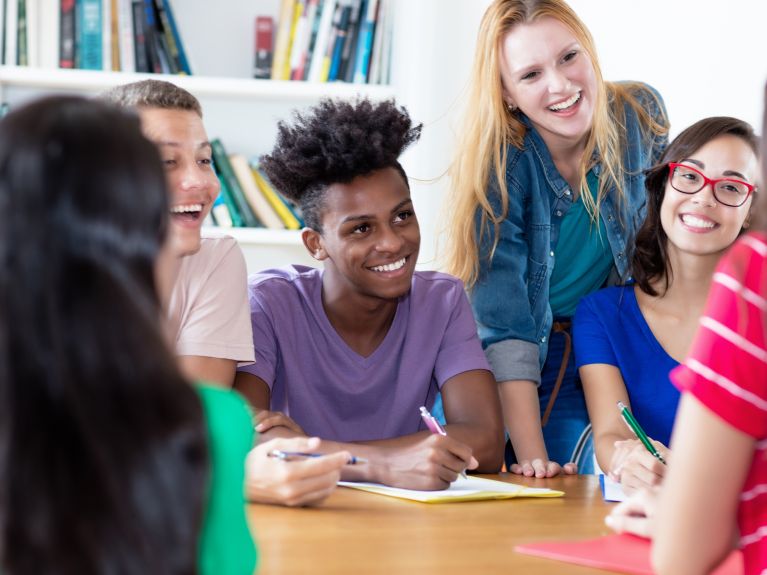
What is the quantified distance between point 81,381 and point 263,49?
2713 mm

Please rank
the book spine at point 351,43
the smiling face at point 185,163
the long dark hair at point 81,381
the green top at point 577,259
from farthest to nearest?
the book spine at point 351,43 < the green top at point 577,259 < the smiling face at point 185,163 < the long dark hair at point 81,381

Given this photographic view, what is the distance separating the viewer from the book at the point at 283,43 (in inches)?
126

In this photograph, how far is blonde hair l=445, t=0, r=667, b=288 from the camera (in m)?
2.29

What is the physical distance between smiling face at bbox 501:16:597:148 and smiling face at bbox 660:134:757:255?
31 centimetres

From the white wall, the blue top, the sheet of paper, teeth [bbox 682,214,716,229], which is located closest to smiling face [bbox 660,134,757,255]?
teeth [bbox 682,214,716,229]

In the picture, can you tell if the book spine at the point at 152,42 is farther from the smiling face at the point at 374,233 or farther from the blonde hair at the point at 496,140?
the smiling face at the point at 374,233

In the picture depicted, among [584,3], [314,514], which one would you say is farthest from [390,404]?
[584,3]

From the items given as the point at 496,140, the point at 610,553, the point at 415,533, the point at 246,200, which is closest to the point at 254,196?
the point at 246,200

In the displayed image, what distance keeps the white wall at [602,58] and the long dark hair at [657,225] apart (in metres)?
0.88

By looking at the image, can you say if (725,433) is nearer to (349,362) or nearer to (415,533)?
(415,533)

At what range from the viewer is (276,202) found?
10.6ft

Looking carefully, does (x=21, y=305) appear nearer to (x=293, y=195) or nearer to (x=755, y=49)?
(x=293, y=195)

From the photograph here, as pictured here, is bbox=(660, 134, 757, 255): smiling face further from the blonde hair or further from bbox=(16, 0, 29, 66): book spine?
bbox=(16, 0, 29, 66): book spine

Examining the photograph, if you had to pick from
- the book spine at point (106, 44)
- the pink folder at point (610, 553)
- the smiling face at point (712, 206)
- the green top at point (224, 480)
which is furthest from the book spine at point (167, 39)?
the green top at point (224, 480)
